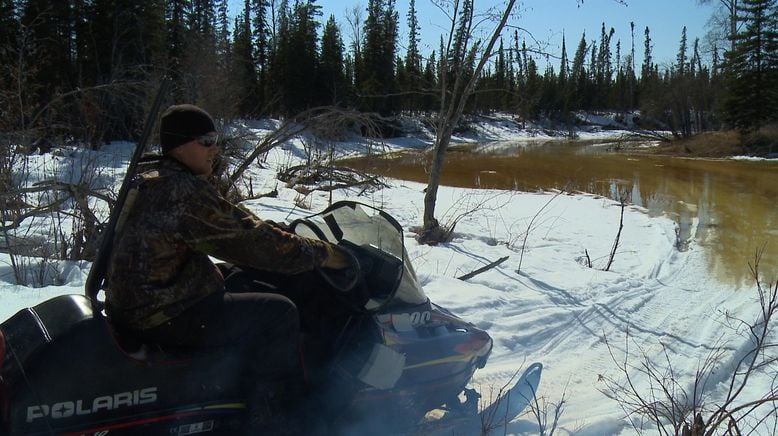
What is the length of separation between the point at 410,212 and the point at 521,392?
27.5ft

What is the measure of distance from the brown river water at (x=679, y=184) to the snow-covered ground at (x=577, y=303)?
2.92 feet

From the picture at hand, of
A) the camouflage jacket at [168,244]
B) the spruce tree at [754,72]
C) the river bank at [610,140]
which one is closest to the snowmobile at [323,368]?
the camouflage jacket at [168,244]

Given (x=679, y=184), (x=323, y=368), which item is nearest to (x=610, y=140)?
(x=679, y=184)

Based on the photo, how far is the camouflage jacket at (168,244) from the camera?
2.21 m

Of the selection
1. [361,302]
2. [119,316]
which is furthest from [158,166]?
[361,302]

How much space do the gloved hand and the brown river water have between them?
17.4 ft

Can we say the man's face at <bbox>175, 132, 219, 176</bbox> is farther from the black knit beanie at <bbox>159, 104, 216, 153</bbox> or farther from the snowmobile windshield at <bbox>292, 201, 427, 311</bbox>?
the snowmobile windshield at <bbox>292, 201, 427, 311</bbox>

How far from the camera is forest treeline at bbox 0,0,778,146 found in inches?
370

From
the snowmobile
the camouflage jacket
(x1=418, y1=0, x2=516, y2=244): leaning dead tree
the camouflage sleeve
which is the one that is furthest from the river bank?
the camouflage jacket

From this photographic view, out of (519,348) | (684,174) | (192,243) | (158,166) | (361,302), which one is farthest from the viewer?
(684,174)

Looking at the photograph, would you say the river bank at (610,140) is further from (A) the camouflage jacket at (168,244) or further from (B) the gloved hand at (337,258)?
(A) the camouflage jacket at (168,244)

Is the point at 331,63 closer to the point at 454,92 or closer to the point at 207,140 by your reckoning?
the point at 454,92

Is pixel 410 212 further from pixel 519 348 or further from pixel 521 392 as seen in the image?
pixel 521 392

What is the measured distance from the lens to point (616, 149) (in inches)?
1412
